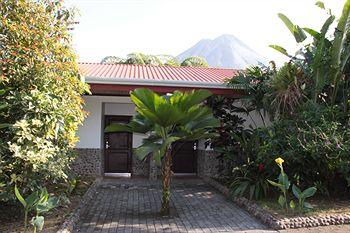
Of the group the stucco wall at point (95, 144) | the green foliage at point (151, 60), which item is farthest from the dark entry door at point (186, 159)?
the green foliage at point (151, 60)

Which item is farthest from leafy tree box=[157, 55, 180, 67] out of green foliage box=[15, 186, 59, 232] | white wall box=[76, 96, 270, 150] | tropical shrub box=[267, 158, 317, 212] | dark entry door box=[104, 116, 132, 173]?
green foliage box=[15, 186, 59, 232]

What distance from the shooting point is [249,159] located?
32.6 ft

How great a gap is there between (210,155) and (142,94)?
245 inches

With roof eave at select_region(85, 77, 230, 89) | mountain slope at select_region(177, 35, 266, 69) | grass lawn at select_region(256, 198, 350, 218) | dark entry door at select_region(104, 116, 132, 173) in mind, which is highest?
mountain slope at select_region(177, 35, 266, 69)

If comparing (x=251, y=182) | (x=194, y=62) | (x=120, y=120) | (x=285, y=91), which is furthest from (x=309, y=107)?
(x=194, y=62)

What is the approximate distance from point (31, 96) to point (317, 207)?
20.8 feet

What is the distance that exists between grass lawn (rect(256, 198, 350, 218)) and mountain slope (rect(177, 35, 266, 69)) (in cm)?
11931

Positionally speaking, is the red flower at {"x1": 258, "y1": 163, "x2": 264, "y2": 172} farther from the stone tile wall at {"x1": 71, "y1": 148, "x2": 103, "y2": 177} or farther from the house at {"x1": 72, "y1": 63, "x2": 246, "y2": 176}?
the stone tile wall at {"x1": 71, "y1": 148, "x2": 103, "y2": 177}

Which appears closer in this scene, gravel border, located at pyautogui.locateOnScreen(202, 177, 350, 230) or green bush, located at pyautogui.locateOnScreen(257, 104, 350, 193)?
gravel border, located at pyautogui.locateOnScreen(202, 177, 350, 230)

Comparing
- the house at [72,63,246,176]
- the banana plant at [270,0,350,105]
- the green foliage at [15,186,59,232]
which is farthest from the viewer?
the house at [72,63,246,176]

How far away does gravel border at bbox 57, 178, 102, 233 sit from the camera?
6.68 m

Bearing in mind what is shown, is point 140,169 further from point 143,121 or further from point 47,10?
point 47,10

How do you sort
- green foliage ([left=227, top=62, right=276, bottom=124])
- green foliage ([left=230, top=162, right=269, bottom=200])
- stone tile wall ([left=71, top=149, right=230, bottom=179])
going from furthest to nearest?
stone tile wall ([left=71, top=149, right=230, bottom=179]) < green foliage ([left=227, top=62, right=276, bottom=124]) < green foliage ([left=230, top=162, right=269, bottom=200])

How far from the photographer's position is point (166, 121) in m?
7.67
